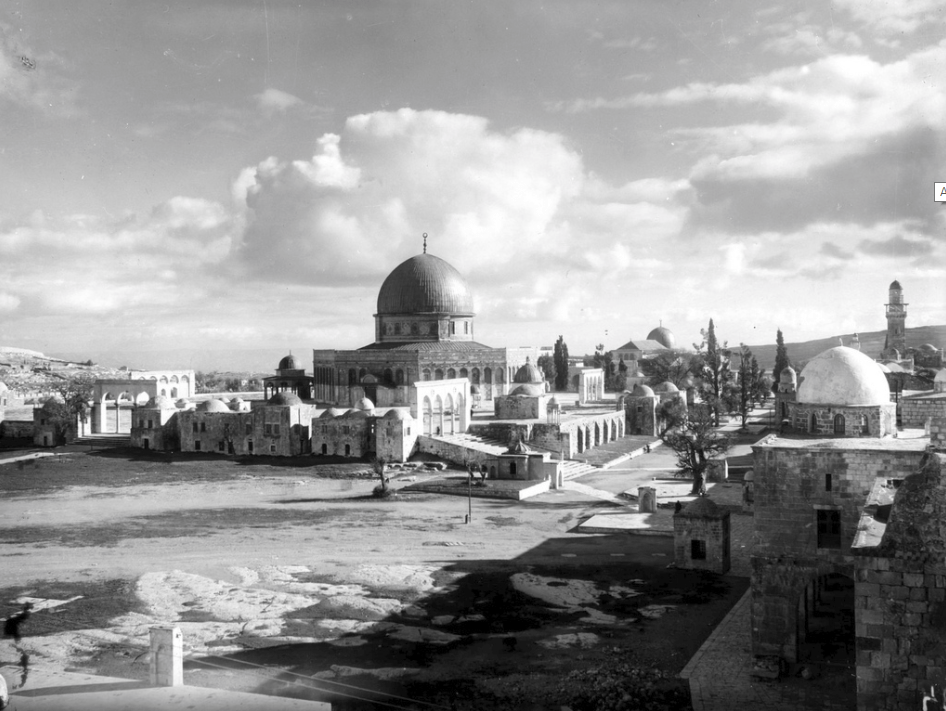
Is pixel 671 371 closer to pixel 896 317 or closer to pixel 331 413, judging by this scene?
pixel 896 317

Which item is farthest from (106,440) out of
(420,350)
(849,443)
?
(849,443)

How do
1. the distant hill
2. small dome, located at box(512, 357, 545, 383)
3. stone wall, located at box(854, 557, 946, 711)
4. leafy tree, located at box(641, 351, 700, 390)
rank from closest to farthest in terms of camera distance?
stone wall, located at box(854, 557, 946, 711), small dome, located at box(512, 357, 545, 383), leafy tree, located at box(641, 351, 700, 390), the distant hill

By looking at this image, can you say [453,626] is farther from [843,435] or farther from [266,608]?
[843,435]

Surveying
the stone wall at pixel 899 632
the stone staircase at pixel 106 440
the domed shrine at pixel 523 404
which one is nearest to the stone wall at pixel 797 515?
the stone wall at pixel 899 632

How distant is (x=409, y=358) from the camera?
56844mm

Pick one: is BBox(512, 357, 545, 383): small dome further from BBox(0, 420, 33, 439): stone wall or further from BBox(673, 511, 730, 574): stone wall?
BBox(0, 420, 33, 439): stone wall

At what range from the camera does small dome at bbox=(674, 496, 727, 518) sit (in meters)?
24.7

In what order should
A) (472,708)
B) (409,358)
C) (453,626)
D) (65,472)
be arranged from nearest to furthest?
(472,708)
(453,626)
(65,472)
(409,358)

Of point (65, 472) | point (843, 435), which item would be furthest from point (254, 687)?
point (65, 472)

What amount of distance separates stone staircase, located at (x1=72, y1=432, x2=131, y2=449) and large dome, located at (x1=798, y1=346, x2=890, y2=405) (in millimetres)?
44215

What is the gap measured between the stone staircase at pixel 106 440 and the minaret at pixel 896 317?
6897 cm

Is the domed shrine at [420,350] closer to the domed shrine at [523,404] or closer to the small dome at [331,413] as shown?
the domed shrine at [523,404]

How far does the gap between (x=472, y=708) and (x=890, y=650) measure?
22.7 ft

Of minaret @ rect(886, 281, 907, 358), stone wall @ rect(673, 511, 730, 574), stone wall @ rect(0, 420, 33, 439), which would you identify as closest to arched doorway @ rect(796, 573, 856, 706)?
stone wall @ rect(673, 511, 730, 574)
